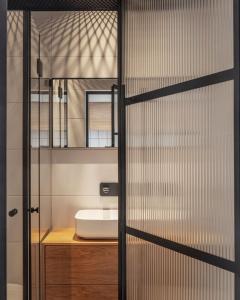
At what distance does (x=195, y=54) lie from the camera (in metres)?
1.25

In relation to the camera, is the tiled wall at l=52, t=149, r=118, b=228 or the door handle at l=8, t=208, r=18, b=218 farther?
the tiled wall at l=52, t=149, r=118, b=228

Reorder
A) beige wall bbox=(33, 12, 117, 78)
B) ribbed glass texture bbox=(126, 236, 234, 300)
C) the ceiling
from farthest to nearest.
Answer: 1. beige wall bbox=(33, 12, 117, 78)
2. the ceiling
3. ribbed glass texture bbox=(126, 236, 234, 300)

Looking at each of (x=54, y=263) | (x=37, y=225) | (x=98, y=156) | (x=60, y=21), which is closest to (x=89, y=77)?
(x=60, y=21)

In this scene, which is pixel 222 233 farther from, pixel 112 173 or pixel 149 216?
pixel 112 173

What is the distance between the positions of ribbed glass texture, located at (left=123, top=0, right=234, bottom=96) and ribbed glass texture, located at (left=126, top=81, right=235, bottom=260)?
0.09m

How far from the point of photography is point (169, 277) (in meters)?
1.39

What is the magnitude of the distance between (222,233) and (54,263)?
141 centimetres

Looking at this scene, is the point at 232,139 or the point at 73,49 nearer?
the point at 232,139

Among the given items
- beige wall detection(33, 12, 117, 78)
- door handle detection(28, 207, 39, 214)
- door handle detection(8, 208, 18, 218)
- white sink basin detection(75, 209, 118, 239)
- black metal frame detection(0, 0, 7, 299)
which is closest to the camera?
black metal frame detection(0, 0, 7, 299)

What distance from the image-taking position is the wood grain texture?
220cm

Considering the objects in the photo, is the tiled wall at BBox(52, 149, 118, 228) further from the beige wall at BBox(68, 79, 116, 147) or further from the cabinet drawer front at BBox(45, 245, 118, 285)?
the cabinet drawer front at BBox(45, 245, 118, 285)

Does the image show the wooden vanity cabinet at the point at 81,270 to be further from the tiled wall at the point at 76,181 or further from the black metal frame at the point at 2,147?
the black metal frame at the point at 2,147

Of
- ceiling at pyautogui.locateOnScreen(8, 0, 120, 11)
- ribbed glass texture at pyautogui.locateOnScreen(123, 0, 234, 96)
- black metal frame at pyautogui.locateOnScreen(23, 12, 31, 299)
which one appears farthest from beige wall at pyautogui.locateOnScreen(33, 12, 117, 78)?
ribbed glass texture at pyautogui.locateOnScreen(123, 0, 234, 96)

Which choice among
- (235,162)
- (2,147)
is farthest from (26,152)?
(235,162)
